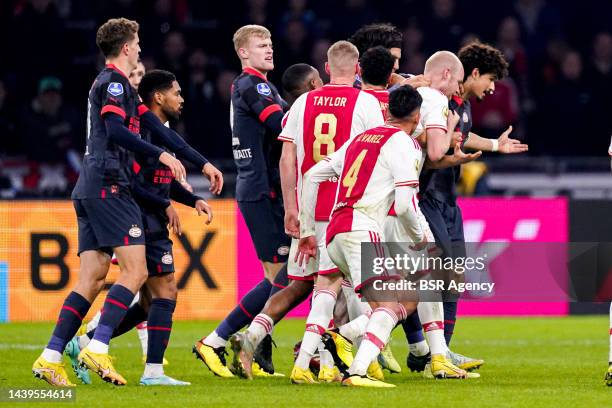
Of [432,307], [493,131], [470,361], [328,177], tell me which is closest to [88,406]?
[328,177]

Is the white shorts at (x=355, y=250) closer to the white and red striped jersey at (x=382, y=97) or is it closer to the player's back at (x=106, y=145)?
the white and red striped jersey at (x=382, y=97)

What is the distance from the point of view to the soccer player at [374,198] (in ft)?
24.8

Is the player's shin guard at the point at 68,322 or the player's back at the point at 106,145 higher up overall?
the player's back at the point at 106,145

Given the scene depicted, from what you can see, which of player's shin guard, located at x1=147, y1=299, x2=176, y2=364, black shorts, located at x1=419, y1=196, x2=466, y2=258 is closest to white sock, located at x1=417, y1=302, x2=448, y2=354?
black shorts, located at x1=419, y1=196, x2=466, y2=258

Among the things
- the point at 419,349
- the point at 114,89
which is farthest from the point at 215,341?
the point at 114,89

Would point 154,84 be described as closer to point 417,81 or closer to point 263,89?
point 263,89

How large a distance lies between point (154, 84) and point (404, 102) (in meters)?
1.77

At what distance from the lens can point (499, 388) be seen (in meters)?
7.96

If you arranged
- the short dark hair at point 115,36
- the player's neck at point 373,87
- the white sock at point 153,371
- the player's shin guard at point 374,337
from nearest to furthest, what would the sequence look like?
the player's shin guard at point 374,337, the short dark hair at point 115,36, the white sock at point 153,371, the player's neck at point 373,87

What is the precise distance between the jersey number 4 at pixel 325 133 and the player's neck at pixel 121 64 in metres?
1.21

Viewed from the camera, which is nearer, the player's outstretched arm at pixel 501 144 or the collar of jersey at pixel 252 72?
the player's outstretched arm at pixel 501 144

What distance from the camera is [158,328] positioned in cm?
823

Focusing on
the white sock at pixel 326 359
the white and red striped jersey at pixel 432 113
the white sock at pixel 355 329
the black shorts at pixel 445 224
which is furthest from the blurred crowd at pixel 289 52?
the white sock at pixel 355 329

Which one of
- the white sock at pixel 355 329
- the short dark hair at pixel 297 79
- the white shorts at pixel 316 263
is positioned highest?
the short dark hair at pixel 297 79
